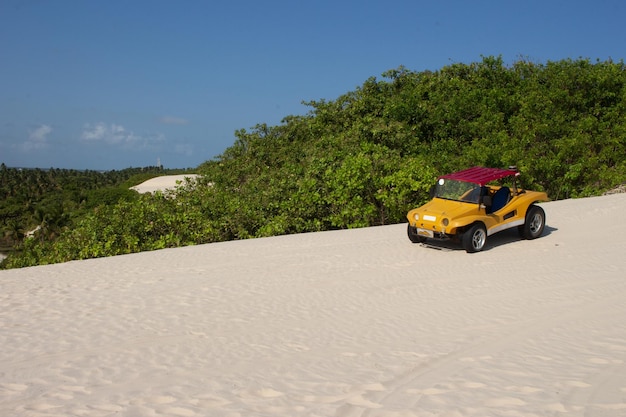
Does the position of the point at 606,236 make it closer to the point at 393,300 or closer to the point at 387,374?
the point at 393,300

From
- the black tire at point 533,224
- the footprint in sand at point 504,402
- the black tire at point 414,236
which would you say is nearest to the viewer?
the footprint in sand at point 504,402

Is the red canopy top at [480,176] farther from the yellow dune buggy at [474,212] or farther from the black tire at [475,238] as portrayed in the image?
the black tire at [475,238]

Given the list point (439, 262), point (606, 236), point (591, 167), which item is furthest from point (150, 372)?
point (591, 167)

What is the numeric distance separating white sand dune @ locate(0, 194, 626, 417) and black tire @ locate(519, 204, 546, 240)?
0.82ft

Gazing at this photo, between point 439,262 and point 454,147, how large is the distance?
606 inches

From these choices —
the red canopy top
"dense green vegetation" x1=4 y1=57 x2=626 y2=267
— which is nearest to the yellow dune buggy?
the red canopy top

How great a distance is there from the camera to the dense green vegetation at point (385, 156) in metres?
16.8

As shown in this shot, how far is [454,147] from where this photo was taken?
85.0 feet

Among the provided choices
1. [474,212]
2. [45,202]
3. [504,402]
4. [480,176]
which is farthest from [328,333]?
[45,202]

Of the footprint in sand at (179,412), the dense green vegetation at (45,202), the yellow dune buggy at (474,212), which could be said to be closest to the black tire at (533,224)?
the yellow dune buggy at (474,212)

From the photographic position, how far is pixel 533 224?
1308cm

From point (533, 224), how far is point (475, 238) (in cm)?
200

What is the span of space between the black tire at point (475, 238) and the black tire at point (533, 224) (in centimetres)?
146

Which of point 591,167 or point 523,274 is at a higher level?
point 591,167
